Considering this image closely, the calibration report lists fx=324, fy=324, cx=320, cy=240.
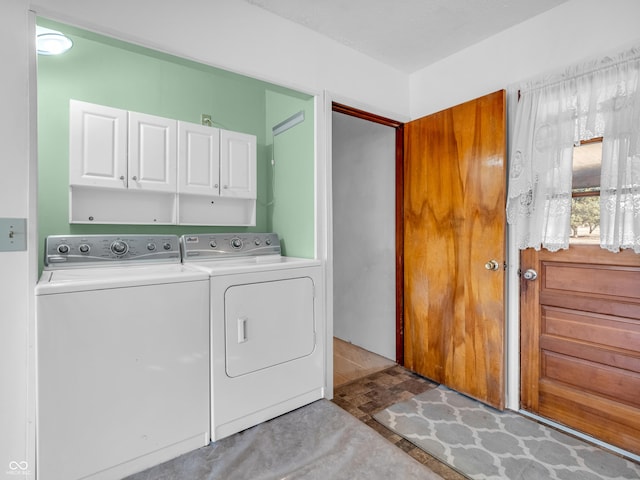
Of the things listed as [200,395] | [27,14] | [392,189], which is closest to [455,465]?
[200,395]

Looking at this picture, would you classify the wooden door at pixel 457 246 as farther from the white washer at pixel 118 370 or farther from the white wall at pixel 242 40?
the white washer at pixel 118 370

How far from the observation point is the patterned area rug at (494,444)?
5.26ft

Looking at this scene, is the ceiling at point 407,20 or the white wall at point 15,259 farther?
the ceiling at point 407,20

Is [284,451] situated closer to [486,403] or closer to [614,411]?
[486,403]

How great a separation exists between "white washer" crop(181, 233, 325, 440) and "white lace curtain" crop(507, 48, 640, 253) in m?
1.40

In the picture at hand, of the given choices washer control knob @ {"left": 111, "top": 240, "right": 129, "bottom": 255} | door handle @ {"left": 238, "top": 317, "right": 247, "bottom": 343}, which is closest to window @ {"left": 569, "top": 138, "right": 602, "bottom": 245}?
door handle @ {"left": 238, "top": 317, "right": 247, "bottom": 343}

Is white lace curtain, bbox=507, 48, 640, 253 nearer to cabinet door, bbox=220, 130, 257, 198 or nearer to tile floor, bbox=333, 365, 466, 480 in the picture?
tile floor, bbox=333, 365, 466, 480

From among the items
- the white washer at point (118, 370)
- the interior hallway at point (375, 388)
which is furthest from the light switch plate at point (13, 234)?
the interior hallway at point (375, 388)

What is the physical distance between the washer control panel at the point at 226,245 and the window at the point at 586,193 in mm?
1984

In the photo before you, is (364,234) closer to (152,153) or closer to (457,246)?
(457,246)

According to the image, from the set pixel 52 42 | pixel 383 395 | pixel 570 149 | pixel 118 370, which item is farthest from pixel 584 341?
pixel 52 42

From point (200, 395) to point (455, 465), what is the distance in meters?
1.36

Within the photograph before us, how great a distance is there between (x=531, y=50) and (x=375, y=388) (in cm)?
257

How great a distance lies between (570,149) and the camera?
1844 millimetres
